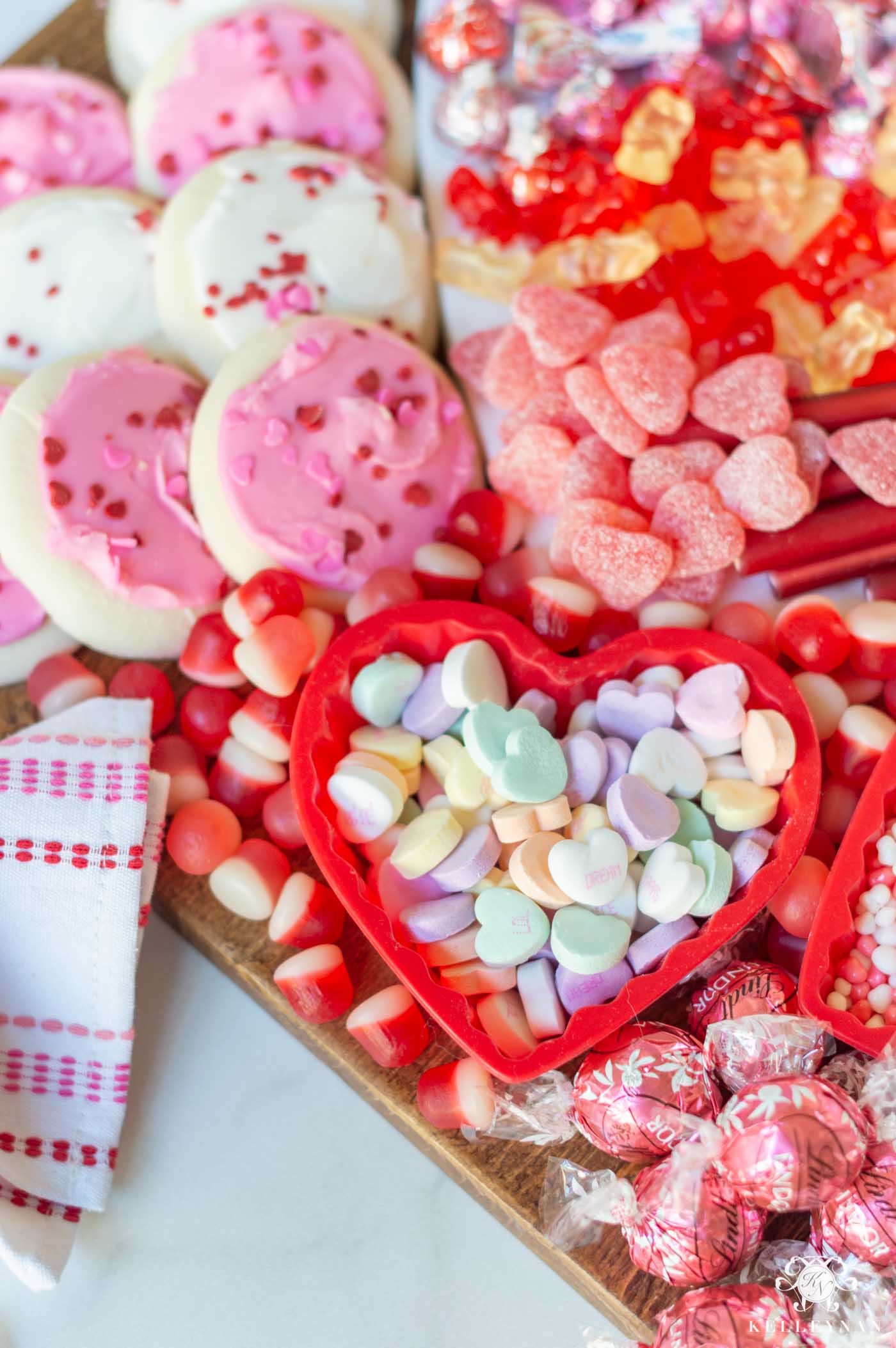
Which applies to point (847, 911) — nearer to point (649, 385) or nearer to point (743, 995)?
point (743, 995)

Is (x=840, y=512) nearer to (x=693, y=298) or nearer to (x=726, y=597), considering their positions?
(x=726, y=597)

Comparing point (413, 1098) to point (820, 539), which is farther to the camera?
point (820, 539)

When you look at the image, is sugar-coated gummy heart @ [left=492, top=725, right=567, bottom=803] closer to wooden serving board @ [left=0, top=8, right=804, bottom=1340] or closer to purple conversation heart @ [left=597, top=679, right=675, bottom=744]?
purple conversation heart @ [left=597, top=679, right=675, bottom=744]

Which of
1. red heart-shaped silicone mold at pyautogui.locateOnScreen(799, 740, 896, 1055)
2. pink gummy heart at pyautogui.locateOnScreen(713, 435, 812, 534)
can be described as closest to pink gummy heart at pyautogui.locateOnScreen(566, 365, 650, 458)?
pink gummy heart at pyautogui.locateOnScreen(713, 435, 812, 534)

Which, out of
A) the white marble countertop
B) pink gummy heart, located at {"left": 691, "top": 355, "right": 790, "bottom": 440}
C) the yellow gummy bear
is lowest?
the white marble countertop

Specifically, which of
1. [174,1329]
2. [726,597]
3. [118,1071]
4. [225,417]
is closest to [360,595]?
[225,417]

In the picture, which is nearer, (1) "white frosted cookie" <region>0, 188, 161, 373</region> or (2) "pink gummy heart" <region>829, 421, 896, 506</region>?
(2) "pink gummy heart" <region>829, 421, 896, 506</region>

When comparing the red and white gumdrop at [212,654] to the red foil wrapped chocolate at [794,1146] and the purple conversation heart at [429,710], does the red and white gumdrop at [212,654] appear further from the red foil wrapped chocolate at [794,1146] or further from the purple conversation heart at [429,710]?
the red foil wrapped chocolate at [794,1146]

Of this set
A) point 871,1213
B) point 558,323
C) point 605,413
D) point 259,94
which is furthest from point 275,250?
point 871,1213
